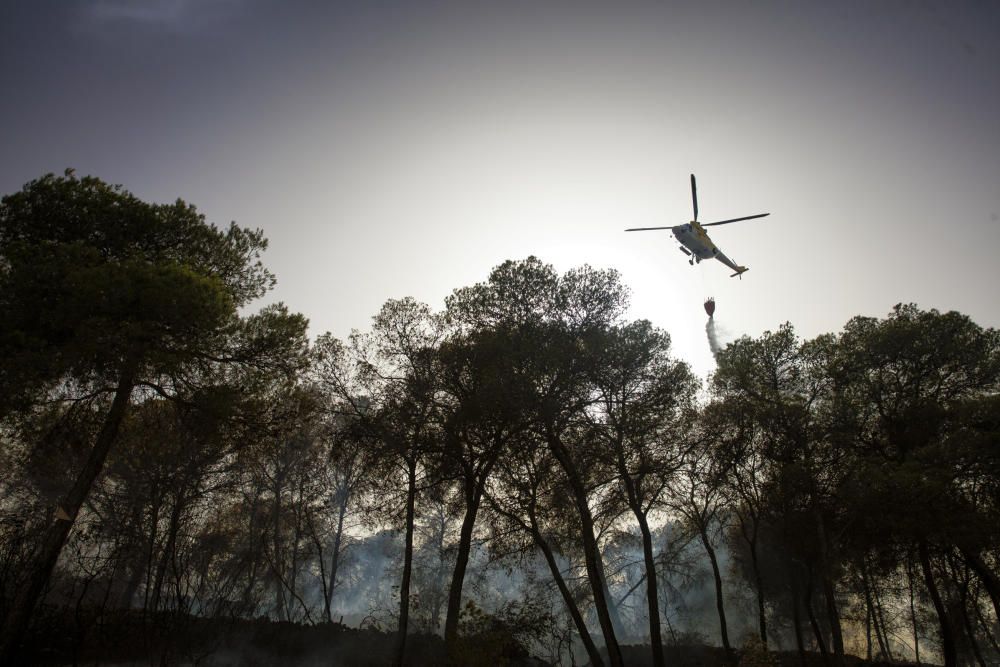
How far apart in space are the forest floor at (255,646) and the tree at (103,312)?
7.88ft

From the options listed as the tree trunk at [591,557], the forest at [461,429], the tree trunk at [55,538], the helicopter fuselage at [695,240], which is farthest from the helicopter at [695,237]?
the tree trunk at [55,538]

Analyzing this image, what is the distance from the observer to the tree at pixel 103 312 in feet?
35.1

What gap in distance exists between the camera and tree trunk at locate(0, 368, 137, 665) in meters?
9.64

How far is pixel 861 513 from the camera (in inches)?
589

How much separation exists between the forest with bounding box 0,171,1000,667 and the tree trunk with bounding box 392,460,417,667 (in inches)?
5.4

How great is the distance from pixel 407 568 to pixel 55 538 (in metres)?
8.68

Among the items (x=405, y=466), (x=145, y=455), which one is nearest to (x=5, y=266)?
(x=145, y=455)

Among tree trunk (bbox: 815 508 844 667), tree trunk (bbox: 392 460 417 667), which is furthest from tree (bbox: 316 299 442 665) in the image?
tree trunk (bbox: 815 508 844 667)

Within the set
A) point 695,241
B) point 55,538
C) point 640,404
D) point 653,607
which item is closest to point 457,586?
point 653,607

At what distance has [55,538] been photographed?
34.9 ft

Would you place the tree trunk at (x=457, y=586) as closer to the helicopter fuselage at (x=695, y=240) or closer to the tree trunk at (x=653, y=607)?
the tree trunk at (x=653, y=607)

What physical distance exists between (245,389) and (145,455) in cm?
712

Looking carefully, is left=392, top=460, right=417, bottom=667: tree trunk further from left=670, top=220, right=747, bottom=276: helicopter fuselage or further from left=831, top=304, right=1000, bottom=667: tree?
left=670, top=220, right=747, bottom=276: helicopter fuselage

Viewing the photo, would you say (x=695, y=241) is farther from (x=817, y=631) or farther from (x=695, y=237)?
(x=817, y=631)
